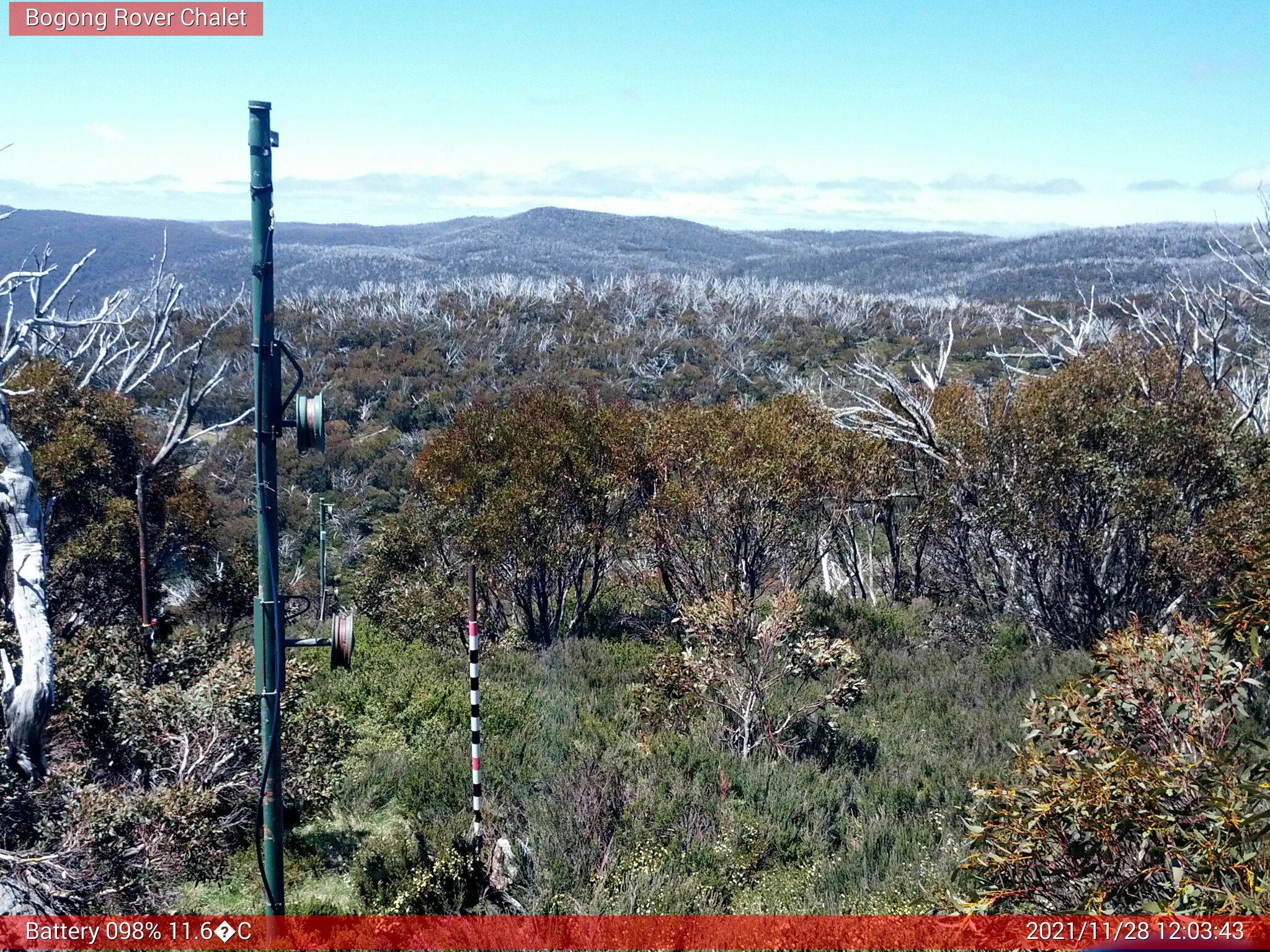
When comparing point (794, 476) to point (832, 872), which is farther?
point (794, 476)

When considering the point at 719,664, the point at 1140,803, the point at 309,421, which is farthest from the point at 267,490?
the point at 719,664

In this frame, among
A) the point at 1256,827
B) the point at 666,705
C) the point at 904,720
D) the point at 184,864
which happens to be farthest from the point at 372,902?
the point at 904,720

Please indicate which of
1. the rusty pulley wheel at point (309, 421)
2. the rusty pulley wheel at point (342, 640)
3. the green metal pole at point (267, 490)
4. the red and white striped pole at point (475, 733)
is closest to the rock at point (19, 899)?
the green metal pole at point (267, 490)

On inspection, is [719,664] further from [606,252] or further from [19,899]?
[606,252]

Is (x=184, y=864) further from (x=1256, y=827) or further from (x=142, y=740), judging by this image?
(x=1256, y=827)

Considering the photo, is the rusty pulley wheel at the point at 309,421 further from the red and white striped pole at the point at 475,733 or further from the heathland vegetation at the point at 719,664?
the heathland vegetation at the point at 719,664

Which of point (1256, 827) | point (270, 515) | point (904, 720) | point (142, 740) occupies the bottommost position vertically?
point (904, 720)
